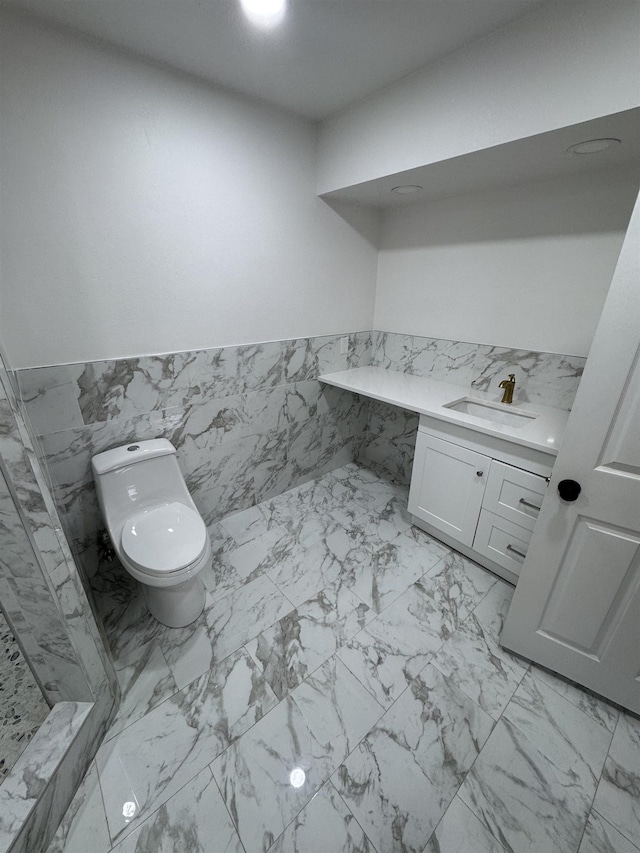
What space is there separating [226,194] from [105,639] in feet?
7.47

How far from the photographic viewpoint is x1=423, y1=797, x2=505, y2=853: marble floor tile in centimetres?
101

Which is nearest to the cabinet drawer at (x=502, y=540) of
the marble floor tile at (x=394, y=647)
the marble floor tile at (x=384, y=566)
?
the marble floor tile at (x=384, y=566)

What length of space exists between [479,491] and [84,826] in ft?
6.51

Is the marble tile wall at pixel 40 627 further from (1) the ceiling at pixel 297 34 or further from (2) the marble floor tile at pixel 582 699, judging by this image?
(2) the marble floor tile at pixel 582 699

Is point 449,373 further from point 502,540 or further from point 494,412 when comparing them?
point 502,540

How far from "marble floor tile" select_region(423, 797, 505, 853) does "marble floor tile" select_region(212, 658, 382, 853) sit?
0.32 meters

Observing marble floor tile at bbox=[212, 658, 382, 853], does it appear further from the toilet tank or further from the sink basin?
the sink basin

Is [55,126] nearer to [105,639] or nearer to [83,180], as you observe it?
[83,180]

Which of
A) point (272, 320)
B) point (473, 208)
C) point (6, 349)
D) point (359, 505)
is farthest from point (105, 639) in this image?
point (473, 208)

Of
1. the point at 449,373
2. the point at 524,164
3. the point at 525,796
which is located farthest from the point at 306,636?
the point at 524,164

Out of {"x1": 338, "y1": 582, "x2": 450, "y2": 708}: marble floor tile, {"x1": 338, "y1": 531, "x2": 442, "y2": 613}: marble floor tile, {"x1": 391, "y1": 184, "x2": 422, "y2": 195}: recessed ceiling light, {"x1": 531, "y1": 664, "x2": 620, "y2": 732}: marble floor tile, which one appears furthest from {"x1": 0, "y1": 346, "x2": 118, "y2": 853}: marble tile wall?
{"x1": 391, "y1": 184, "x2": 422, "y2": 195}: recessed ceiling light

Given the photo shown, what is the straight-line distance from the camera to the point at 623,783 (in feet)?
3.74

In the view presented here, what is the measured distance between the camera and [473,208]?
2035 millimetres

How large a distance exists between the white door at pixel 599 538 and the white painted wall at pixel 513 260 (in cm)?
97
